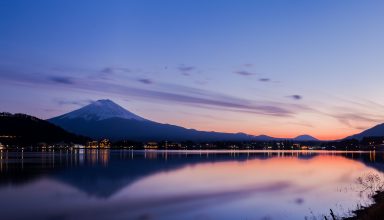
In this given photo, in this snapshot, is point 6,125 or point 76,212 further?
point 6,125

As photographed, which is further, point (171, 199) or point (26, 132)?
point (26, 132)

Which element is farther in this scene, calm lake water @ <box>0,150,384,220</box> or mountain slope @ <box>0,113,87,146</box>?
mountain slope @ <box>0,113,87,146</box>

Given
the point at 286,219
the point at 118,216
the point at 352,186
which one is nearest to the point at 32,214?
the point at 118,216

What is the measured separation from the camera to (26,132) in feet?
499

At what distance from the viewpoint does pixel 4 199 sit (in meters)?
19.0

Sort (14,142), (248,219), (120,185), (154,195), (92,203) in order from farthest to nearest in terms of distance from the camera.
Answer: (14,142), (120,185), (154,195), (92,203), (248,219)

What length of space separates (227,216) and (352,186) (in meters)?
13.6

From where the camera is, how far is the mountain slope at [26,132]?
14762 cm

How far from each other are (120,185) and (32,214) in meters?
10.5

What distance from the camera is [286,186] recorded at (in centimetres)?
2733

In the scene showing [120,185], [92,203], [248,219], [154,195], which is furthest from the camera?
[120,185]

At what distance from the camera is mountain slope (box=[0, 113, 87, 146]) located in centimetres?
14762

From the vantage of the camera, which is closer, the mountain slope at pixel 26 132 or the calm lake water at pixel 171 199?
the calm lake water at pixel 171 199

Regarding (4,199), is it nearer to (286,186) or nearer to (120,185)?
(120,185)
